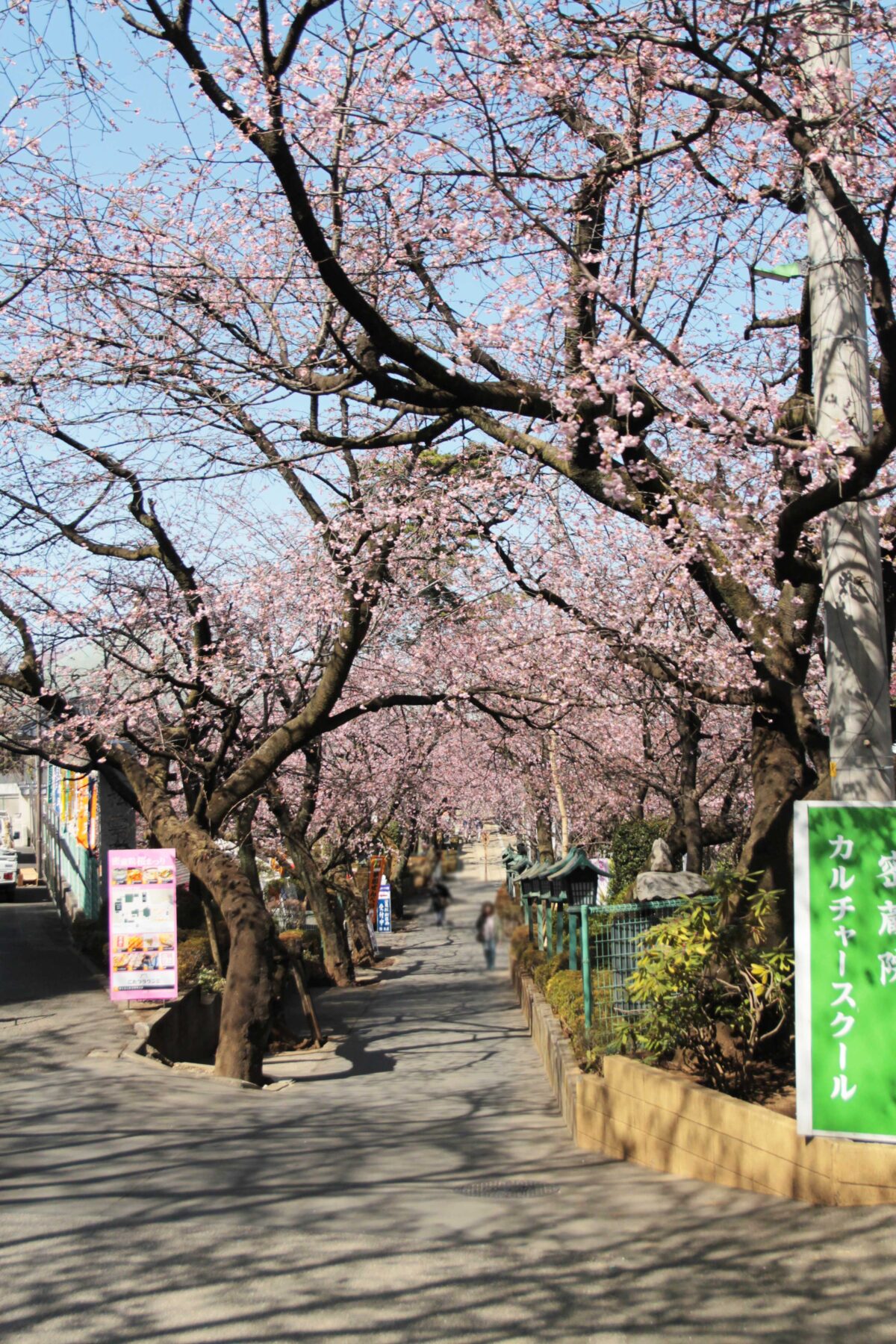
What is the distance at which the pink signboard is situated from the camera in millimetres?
Answer: 14516

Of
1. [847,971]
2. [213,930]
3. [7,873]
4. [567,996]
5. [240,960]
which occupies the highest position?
[847,971]

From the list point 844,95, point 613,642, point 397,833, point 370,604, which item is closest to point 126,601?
point 370,604

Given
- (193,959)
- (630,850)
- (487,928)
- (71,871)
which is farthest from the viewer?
(71,871)

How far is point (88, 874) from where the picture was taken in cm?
2439

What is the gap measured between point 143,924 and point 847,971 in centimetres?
1035

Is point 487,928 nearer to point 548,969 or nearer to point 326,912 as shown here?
point 548,969

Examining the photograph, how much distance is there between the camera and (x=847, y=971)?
19.2 feet

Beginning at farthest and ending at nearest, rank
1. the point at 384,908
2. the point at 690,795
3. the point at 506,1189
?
the point at 384,908
the point at 690,795
the point at 506,1189

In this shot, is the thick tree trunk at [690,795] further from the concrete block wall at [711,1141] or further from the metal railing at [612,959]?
the concrete block wall at [711,1141]

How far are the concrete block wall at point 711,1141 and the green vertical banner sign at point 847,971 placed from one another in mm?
250

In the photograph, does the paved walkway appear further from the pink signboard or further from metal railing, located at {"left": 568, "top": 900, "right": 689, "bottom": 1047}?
the pink signboard

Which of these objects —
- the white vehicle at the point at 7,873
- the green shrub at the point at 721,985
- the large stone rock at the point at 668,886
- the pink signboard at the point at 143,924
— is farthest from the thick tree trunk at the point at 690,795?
the white vehicle at the point at 7,873

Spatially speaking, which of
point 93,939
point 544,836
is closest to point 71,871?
point 93,939

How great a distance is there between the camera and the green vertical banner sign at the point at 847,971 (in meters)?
Result: 5.77
